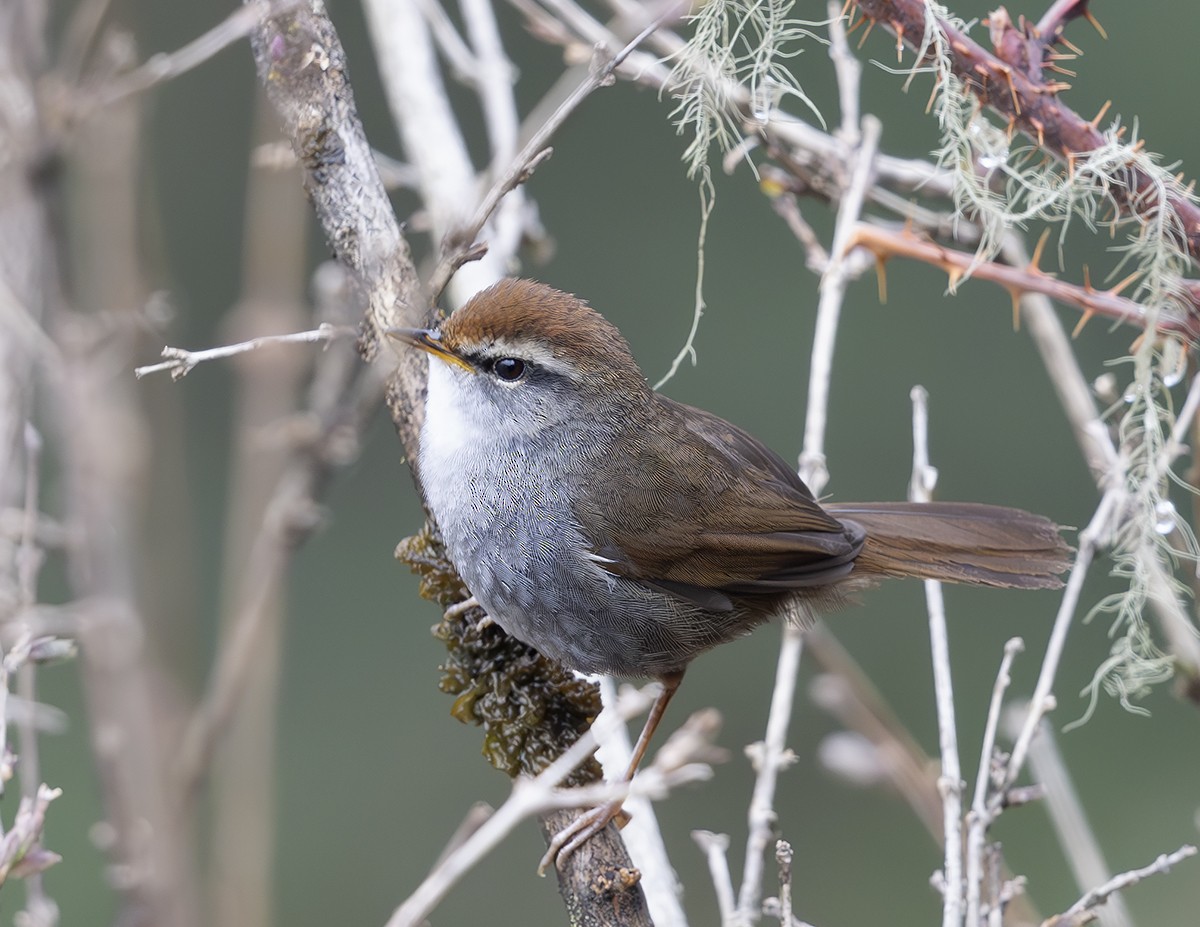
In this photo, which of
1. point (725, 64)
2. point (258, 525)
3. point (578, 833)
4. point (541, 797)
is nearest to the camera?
point (541, 797)

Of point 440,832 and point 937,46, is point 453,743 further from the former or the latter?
point 937,46

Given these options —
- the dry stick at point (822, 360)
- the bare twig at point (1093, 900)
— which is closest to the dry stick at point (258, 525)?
the dry stick at point (822, 360)

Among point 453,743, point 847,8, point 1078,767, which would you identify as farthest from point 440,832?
point 847,8

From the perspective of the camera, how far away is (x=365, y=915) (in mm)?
7395

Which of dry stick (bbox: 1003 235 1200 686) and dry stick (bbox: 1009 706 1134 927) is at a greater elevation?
dry stick (bbox: 1003 235 1200 686)

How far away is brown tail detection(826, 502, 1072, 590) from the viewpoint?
3.20 meters

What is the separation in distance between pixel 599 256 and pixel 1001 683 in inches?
268

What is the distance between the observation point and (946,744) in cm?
235

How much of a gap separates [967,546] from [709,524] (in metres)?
0.68

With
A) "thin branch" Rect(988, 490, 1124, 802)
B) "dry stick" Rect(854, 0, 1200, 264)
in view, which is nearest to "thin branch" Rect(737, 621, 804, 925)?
"thin branch" Rect(988, 490, 1124, 802)

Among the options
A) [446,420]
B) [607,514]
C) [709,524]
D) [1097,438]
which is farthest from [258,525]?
[1097,438]

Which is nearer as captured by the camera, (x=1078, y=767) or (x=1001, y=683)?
(x=1001, y=683)

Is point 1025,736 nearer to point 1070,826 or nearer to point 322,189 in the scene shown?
point 1070,826

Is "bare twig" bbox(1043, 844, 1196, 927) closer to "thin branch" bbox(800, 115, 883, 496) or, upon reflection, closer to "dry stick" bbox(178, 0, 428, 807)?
"thin branch" bbox(800, 115, 883, 496)
